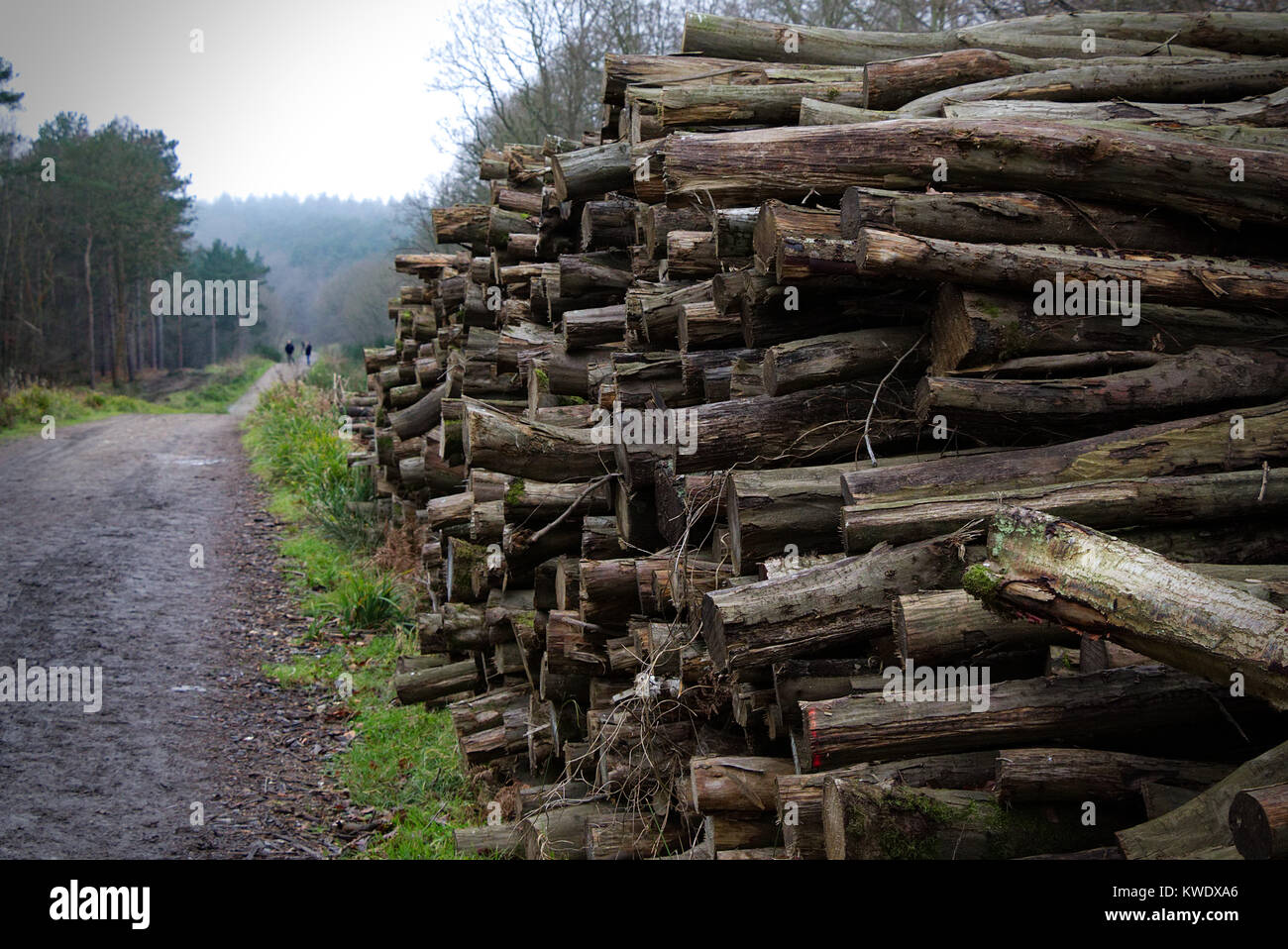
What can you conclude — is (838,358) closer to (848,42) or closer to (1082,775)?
(1082,775)

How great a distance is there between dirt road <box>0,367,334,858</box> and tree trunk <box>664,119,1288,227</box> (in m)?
4.91

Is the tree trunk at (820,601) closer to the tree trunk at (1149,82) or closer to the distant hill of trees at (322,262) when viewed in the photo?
the tree trunk at (1149,82)

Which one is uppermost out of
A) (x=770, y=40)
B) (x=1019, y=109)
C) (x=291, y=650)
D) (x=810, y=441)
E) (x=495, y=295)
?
(x=770, y=40)

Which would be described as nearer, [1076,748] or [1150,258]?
[1076,748]

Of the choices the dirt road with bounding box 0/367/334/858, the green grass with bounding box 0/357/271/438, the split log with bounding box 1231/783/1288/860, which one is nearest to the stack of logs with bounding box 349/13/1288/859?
the split log with bounding box 1231/783/1288/860

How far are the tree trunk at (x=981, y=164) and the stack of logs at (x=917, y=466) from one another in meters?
0.02

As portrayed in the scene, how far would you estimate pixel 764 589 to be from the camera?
366cm

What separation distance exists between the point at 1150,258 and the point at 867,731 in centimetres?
258

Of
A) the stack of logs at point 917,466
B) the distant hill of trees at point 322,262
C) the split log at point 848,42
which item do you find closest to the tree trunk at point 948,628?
the stack of logs at point 917,466

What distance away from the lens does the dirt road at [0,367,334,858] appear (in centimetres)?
651

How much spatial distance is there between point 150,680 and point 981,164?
8.32 metres

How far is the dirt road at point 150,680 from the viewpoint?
6.51m
